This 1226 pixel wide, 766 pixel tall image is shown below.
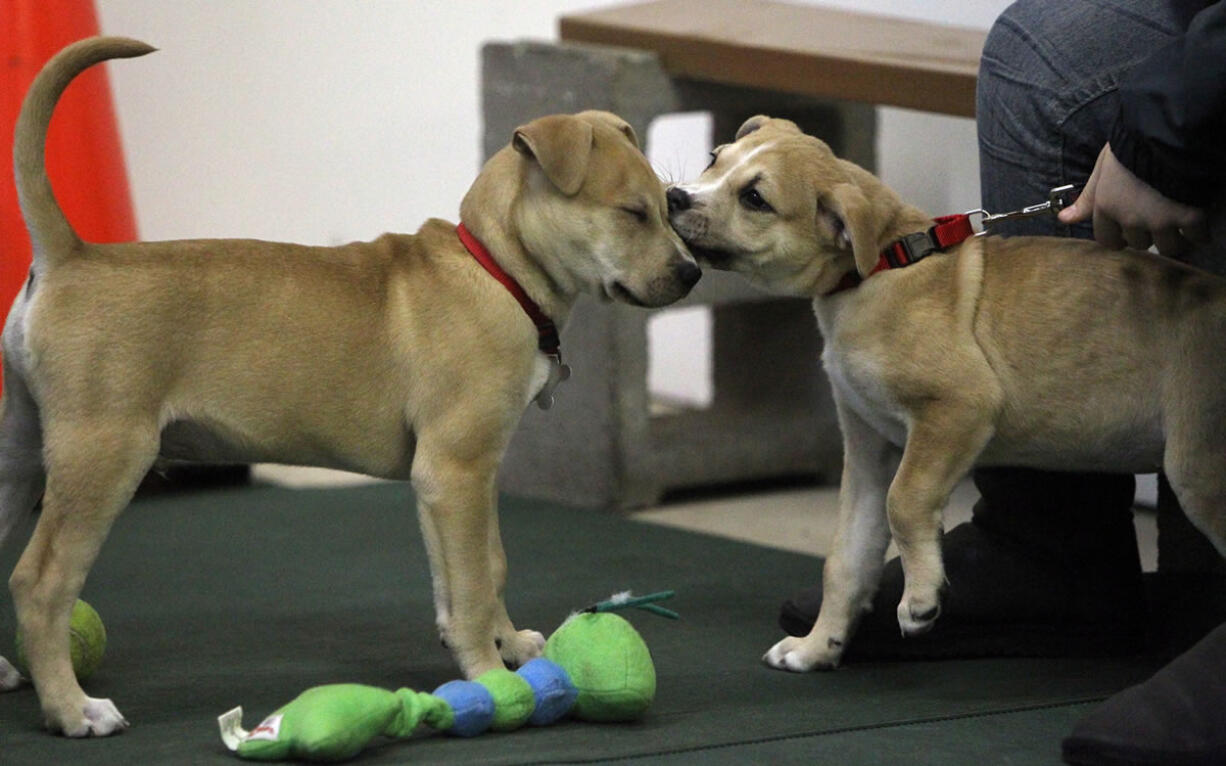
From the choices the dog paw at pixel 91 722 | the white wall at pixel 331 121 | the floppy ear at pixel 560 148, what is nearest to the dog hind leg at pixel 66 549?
the dog paw at pixel 91 722

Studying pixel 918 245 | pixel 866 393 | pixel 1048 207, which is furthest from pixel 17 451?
pixel 1048 207

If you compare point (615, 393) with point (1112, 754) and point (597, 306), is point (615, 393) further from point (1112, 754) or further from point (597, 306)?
point (1112, 754)

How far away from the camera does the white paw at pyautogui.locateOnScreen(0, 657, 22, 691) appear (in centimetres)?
260

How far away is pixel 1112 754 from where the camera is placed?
2.22 m

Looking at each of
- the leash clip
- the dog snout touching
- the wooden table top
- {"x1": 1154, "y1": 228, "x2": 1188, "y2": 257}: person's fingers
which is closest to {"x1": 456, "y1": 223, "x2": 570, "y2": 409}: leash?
the dog snout touching

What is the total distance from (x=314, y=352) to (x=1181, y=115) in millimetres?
1385

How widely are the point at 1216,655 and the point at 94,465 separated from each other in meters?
1.64

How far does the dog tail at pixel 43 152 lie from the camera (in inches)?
94.0

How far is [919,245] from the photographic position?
8.92 feet

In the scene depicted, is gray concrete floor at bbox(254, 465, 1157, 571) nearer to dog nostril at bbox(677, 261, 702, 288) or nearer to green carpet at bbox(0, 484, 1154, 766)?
green carpet at bbox(0, 484, 1154, 766)

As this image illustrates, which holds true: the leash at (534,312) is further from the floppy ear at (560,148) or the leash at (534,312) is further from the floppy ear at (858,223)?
the floppy ear at (858,223)

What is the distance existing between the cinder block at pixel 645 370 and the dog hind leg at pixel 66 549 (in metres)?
2.17

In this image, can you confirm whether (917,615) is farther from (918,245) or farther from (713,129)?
(713,129)

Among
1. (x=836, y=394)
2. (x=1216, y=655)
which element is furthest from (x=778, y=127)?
(x=1216, y=655)
